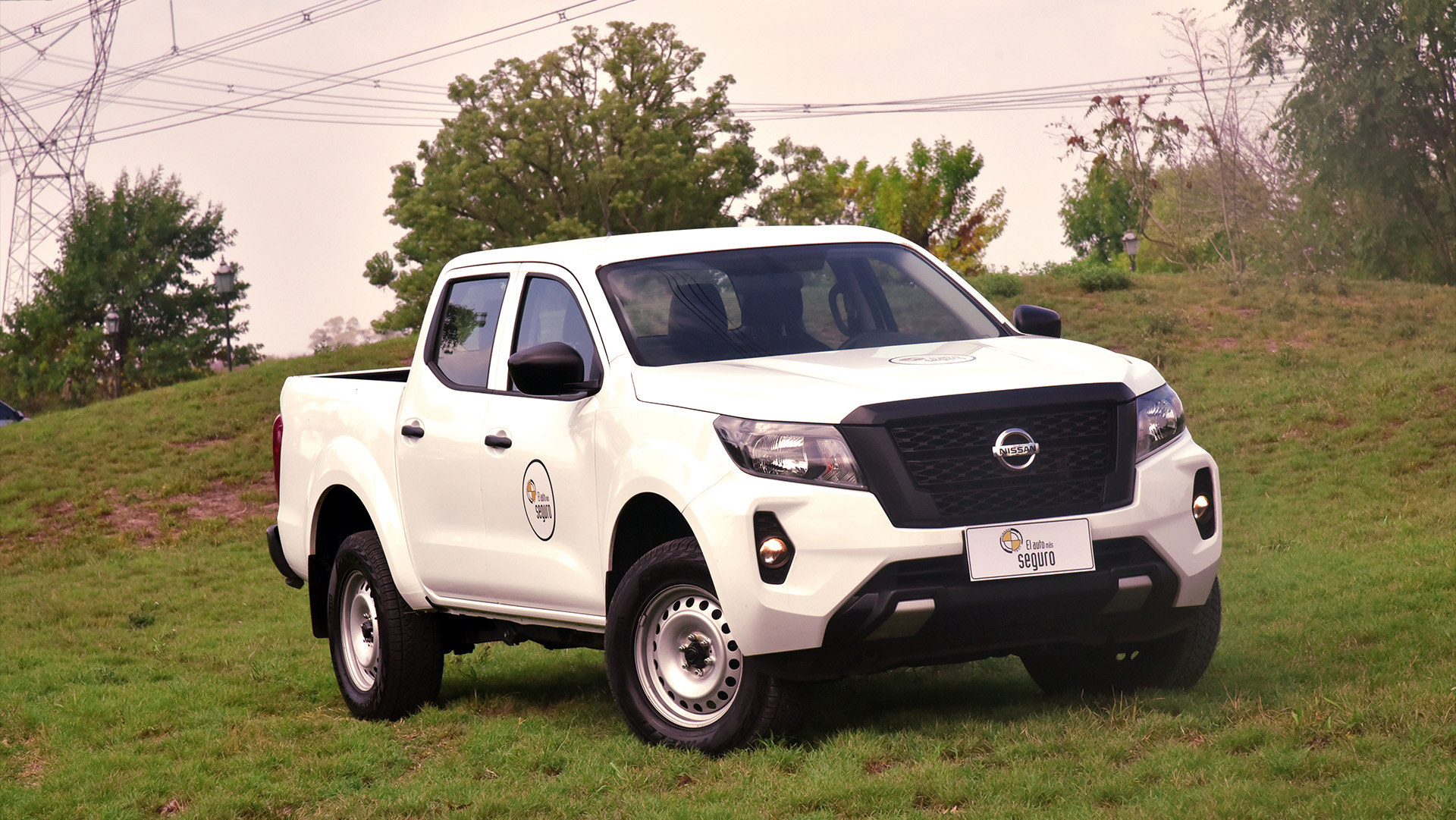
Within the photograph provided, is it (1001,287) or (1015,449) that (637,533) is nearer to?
(1015,449)

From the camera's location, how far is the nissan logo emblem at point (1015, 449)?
18.2 feet

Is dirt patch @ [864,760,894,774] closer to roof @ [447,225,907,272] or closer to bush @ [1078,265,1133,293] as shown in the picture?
roof @ [447,225,907,272]

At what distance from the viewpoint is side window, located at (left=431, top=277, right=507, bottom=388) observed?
24.2 feet

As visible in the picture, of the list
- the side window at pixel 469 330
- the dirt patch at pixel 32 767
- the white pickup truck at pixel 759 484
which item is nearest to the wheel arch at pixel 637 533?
the white pickup truck at pixel 759 484

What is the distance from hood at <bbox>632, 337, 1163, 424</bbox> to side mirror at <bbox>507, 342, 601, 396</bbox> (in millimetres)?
266

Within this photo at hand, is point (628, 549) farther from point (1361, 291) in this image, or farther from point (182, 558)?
point (1361, 291)

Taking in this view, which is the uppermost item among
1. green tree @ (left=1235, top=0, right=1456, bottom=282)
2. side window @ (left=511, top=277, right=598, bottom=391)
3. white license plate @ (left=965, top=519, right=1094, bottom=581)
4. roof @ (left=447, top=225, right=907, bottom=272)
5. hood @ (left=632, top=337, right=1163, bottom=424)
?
green tree @ (left=1235, top=0, right=1456, bottom=282)

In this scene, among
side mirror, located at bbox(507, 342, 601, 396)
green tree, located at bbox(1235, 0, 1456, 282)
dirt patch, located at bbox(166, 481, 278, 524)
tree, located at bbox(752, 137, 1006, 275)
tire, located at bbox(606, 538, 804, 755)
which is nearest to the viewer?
tire, located at bbox(606, 538, 804, 755)

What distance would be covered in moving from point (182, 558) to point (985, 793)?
15941 mm

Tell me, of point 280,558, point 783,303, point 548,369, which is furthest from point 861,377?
point 280,558

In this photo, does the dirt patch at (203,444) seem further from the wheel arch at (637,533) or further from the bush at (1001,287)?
the wheel arch at (637,533)

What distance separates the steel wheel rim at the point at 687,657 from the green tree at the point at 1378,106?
3322 cm

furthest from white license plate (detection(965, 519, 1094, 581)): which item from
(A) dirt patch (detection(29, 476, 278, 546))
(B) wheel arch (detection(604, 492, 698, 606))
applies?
(A) dirt patch (detection(29, 476, 278, 546))

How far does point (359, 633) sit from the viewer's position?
819cm
